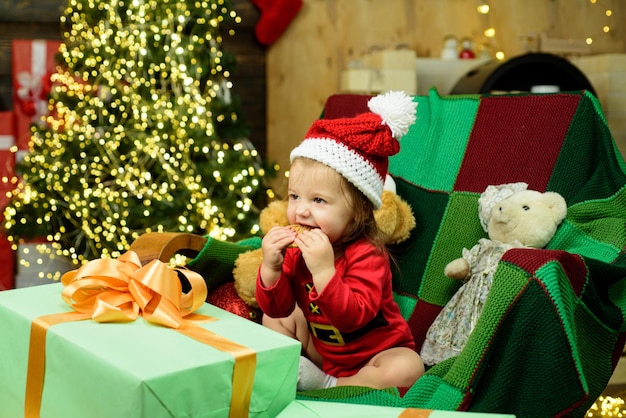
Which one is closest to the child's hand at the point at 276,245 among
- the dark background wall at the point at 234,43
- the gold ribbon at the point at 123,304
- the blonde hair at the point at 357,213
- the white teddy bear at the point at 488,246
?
the blonde hair at the point at 357,213

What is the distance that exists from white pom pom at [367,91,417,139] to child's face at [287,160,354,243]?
0.48 feet

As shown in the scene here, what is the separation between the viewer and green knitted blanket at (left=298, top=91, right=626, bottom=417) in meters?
1.30

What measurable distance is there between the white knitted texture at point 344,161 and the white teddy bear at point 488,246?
27cm

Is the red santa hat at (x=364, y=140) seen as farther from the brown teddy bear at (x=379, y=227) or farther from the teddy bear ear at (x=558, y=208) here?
the teddy bear ear at (x=558, y=208)

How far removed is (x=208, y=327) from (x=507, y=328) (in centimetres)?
47

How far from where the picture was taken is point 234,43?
4016 mm

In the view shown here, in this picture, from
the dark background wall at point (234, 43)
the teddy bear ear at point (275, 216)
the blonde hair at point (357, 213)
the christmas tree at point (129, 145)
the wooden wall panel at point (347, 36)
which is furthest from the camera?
the wooden wall panel at point (347, 36)

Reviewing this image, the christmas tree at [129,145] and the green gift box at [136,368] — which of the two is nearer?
the green gift box at [136,368]

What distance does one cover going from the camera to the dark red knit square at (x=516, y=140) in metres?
1.77

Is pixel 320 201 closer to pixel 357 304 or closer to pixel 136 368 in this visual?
pixel 357 304

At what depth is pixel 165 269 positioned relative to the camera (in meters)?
1.33

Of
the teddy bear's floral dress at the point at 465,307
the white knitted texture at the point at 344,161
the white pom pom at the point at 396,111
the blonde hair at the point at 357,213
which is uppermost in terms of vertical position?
the white pom pom at the point at 396,111

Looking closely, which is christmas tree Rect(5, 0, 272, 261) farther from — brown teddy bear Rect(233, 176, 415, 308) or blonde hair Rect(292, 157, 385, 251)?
blonde hair Rect(292, 157, 385, 251)

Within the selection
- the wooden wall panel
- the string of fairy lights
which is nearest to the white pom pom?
the wooden wall panel
